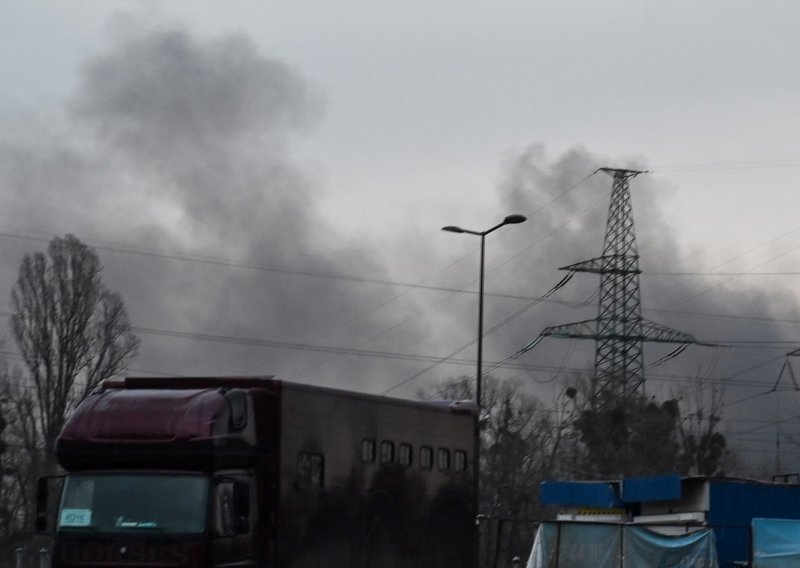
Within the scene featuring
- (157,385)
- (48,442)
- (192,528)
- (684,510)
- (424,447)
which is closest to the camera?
(192,528)

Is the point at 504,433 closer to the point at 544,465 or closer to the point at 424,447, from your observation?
the point at 544,465

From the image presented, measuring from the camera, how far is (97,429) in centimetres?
1803

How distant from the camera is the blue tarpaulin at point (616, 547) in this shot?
2445 cm

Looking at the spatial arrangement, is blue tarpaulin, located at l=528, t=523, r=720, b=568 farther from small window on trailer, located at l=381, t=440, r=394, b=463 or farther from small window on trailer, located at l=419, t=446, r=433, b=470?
small window on trailer, located at l=381, t=440, r=394, b=463

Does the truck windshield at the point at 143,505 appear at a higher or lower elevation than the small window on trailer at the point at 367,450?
lower

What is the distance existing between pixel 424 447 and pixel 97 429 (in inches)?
238

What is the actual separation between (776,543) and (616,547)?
3.56 metres

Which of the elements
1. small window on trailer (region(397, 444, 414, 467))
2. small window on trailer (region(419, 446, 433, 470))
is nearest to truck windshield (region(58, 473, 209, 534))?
small window on trailer (region(397, 444, 414, 467))

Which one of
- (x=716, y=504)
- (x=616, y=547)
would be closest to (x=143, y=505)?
(x=616, y=547)

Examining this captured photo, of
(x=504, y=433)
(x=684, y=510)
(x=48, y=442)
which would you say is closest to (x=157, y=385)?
(x=684, y=510)

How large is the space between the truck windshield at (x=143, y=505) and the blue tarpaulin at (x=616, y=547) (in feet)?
34.8

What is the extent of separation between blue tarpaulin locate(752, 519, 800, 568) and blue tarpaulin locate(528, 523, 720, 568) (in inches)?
36.8

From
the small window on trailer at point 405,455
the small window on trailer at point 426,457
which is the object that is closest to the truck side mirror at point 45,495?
the small window on trailer at point 405,455

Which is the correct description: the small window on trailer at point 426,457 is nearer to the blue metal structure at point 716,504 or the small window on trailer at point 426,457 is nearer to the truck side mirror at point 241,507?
the truck side mirror at point 241,507
